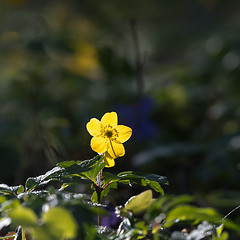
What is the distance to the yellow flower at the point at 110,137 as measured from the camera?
0.99m

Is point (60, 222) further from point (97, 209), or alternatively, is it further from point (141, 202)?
point (141, 202)

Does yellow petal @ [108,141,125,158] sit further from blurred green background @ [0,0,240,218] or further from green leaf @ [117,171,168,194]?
blurred green background @ [0,0,240,218]

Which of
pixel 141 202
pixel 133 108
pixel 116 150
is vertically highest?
pixel 133 108

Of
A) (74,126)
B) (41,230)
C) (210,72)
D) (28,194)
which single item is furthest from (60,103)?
(41,230)

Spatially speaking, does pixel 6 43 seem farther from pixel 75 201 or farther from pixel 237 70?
pixel 75 201

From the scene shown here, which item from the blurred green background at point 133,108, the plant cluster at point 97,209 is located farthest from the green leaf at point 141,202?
the blurred green background at point 133,108

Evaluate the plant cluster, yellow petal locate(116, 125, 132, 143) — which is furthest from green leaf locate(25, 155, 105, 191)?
yellow petal locate(116, 125, 132, 143)

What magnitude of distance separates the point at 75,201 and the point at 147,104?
87.7 inches

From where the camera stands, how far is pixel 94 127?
1.02 meters

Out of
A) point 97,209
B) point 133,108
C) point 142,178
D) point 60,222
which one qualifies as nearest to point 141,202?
point 142,178

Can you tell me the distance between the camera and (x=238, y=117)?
257 centimetres

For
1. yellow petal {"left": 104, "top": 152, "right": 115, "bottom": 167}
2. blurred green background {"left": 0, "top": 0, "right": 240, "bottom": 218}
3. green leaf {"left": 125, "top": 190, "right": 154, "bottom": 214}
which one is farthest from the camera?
blurred green background {"left": 0, "top": 0, "right": 240, "bottom": 218}

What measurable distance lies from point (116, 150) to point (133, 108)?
1.90m

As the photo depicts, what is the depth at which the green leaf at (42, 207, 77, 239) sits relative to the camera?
60 cm
